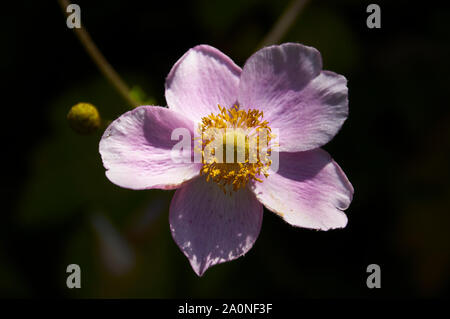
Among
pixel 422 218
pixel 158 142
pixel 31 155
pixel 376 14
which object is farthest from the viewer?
pixel 422 218

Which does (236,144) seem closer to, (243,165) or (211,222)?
(243,165)

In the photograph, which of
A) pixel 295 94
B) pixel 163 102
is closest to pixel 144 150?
pixel 295 94

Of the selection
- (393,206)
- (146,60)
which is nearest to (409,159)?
(393,206)

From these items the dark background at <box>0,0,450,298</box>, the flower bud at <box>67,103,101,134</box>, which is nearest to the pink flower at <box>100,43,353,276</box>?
the flower bud at <box>67,103,101,134</box>

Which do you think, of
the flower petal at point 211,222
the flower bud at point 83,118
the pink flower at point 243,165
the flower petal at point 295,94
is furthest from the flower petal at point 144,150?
the flower petal at point 295,94

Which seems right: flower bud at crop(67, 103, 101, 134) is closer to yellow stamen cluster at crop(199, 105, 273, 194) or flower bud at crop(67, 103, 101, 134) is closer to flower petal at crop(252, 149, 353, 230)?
yellow stamen cluster at crop(199, 105, 273, 194)

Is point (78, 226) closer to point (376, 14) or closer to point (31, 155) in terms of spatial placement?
point (31, 155)

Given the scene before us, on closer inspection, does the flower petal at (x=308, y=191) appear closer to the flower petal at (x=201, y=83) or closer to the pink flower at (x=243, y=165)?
the pink flower at (x=243, y=165)

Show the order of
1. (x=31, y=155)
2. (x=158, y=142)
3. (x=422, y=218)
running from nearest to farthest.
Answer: (x=158, y=142)
(x=31, y=155)
(x=422, y=218)
